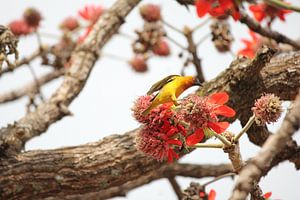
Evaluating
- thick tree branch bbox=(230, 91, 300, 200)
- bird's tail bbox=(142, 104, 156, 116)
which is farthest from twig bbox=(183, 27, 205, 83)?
thick tree branch bbox=(230, 91, 300, 200)

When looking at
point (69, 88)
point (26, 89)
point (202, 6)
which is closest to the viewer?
point (202, 6)

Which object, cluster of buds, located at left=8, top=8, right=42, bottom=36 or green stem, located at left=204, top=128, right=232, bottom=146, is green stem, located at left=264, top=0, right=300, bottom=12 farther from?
cluster of buds, located at left=8, top=8, right=42, bottom=36

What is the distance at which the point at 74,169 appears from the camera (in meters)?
1.87

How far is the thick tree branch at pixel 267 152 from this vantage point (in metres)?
0.54

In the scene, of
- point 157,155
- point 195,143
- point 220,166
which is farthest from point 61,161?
point 220,166

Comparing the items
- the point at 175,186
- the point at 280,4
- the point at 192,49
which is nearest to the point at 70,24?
the point at 192,49

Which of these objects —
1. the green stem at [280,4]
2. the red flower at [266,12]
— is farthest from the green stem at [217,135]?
the red flower at [266,12]

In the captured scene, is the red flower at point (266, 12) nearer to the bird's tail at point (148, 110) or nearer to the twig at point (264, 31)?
the twig at point (264, 31)

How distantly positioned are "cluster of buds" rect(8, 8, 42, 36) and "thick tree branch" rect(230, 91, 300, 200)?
8.78ft

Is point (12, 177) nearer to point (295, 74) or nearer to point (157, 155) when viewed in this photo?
point (157, 155)

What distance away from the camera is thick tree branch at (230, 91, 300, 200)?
536 mm

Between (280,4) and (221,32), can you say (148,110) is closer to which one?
(280,4)

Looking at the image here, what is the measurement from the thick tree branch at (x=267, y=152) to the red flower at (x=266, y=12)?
1.84 m

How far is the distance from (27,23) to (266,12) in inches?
64.0
